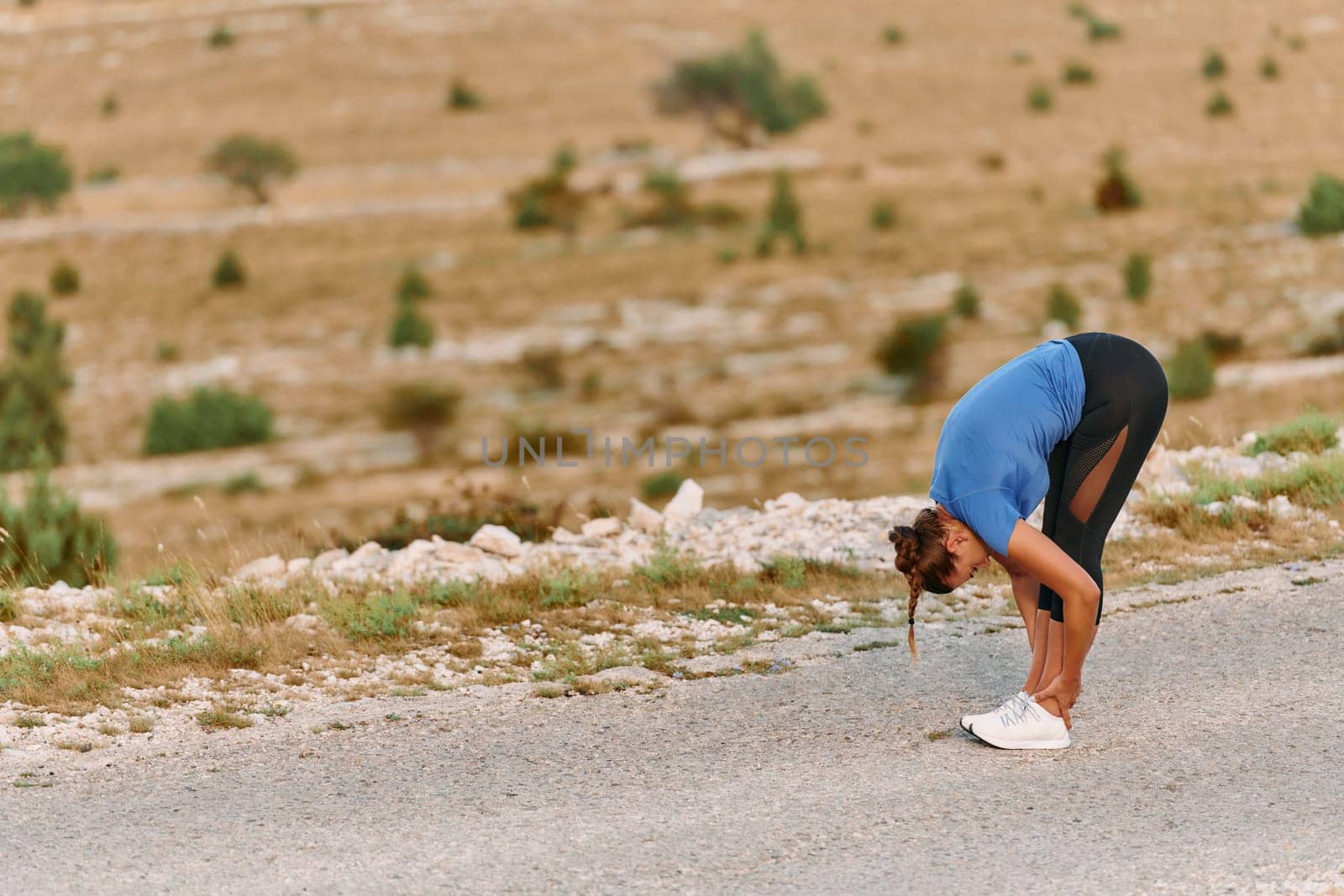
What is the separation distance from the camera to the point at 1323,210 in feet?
119

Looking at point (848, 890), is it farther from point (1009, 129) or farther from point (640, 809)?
point (1009, 129)

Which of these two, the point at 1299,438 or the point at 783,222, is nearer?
the point at 1299,438

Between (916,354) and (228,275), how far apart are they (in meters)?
22.1

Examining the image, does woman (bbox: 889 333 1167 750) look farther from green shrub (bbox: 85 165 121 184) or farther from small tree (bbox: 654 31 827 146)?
green shrub (bbox: 85 165 121 184)

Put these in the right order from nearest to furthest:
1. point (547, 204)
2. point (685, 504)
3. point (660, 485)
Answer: point (685, 504) → point (660, 485) → point (547, 204)

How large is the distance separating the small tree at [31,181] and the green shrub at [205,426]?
3035 centimetres

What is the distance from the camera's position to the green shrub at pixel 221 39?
3000 inches

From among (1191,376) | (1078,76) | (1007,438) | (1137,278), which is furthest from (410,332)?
(1078,76)

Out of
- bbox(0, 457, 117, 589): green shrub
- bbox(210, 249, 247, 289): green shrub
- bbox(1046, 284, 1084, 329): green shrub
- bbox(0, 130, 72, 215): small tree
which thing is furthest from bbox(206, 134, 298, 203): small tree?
bbox(0, 457, 117, 589): green shrub

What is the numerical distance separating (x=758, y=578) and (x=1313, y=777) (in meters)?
4.15

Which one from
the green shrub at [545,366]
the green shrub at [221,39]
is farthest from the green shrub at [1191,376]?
the green shrub at [221,39]

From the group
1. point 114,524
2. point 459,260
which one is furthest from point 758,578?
point 459,260

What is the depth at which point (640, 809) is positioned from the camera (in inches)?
211

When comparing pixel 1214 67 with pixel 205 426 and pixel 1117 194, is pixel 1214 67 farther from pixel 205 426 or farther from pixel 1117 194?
pixel 205 426
